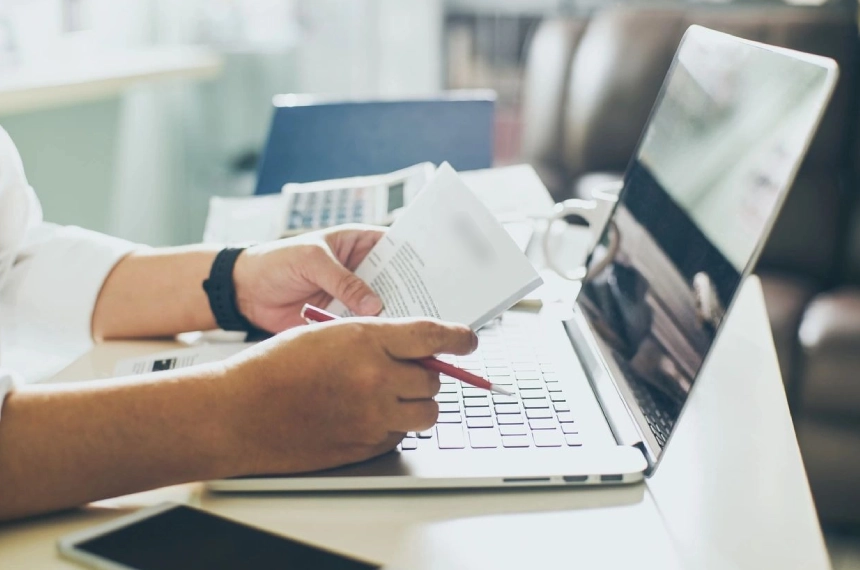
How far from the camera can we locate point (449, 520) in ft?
1.72

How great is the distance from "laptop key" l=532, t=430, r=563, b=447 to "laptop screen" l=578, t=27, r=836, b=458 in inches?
2.3

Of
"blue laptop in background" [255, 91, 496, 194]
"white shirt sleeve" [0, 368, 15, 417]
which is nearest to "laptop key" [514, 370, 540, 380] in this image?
"white shirt sleeve" [0, 368, 15, 417]

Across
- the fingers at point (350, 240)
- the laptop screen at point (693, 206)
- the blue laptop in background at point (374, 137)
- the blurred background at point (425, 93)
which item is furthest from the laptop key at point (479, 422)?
the blurred background at point (425, 93)

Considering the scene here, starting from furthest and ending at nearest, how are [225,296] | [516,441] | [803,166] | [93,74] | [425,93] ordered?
[425,93], [803,166], [93,74], [225,296], [516,441]

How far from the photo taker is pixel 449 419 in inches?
25.5

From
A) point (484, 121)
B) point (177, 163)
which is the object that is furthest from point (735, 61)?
point (177, 163)

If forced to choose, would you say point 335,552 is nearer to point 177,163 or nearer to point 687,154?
point 687,154

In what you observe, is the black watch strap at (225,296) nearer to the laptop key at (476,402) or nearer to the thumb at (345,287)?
the thumb at (345,287)

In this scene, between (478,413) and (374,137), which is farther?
(374,137)

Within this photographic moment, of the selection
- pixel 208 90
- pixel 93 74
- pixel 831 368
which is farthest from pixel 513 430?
pixel 208 90

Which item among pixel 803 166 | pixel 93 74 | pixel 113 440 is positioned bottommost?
pixel 803 166

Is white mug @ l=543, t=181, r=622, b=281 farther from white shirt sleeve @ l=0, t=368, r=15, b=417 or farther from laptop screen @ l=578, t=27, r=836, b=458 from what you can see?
white shirt sleeve @ l=0, t=368, r=15, b=417

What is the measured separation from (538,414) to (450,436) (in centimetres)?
7

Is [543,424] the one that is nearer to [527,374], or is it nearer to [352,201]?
[527,374]
